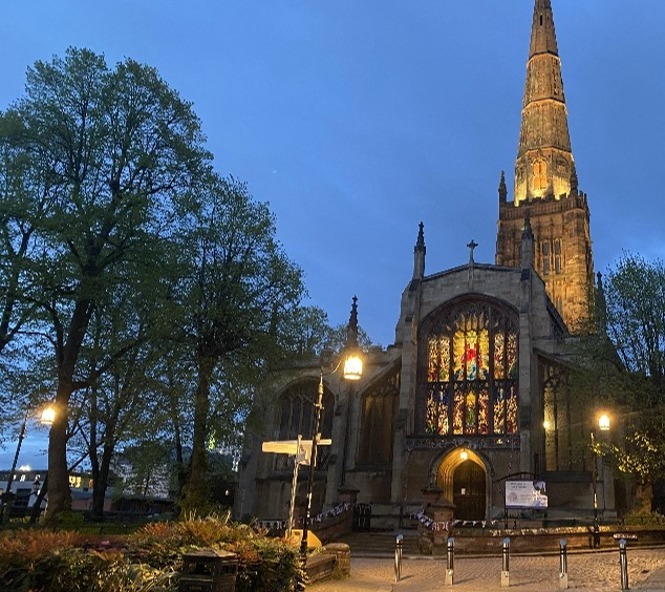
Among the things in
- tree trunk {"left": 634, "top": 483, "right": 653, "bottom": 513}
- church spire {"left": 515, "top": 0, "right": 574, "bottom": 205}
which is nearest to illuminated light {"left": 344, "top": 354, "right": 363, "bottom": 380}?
tree trunk {"left": 634, "top": 483, "right": 653, "bottom": 513}

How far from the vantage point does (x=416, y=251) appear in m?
40.6

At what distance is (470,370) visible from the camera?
3681 cm

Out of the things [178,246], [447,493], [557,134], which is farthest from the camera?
[557,134]

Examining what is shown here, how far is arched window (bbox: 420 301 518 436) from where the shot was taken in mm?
35469

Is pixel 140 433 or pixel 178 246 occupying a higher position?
pixel 178 246

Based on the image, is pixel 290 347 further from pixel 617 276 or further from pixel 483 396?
pixel 617 276

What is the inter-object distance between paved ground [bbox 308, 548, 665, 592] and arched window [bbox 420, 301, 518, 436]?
46.0 feet

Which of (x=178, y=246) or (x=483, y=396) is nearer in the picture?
(x=178, y=246)

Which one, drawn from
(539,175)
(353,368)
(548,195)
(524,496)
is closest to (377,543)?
(524,496)

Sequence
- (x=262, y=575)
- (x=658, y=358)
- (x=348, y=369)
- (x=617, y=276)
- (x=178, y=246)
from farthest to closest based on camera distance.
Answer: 1. (x=617, y=276)
2. (x=658, y=358)
3. (x=178, y=246)
4. (x=348, y=369)
5. (x=262, y=575)

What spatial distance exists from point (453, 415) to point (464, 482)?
11.9ft

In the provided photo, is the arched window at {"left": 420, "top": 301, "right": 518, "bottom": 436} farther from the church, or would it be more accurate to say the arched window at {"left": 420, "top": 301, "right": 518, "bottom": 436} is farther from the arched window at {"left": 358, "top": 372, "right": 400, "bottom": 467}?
the arched window at {"left": 358, "top": 372, "right": 400, "bottom": 467}

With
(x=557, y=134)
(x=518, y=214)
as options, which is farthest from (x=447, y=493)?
(x=557, y=134)

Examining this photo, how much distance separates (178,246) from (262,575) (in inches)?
681
